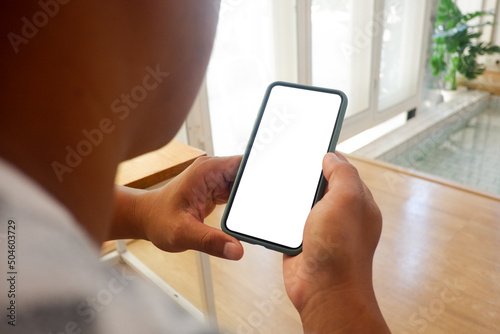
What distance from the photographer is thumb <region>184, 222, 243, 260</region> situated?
18.8 inches

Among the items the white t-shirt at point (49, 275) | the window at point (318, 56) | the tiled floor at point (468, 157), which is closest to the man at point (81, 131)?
the white t-shirt at point (49, 275)

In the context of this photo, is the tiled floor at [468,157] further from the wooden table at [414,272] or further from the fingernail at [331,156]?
the fingernail at [331,156]

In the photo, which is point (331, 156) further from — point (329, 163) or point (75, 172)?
point (75, 172)

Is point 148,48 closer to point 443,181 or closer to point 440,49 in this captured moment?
point 443,181

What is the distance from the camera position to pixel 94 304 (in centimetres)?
19

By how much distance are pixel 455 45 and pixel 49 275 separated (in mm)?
3523

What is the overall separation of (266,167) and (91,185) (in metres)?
0.37

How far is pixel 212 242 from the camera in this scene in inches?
19.5

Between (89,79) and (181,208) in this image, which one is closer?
(89,79)

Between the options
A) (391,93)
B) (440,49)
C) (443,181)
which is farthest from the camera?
(440,49)

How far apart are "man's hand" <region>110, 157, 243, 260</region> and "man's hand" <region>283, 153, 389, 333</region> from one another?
11 cm

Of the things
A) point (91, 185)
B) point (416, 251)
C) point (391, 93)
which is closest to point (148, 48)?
point (91, 185)

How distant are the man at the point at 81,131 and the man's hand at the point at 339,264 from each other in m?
0.20

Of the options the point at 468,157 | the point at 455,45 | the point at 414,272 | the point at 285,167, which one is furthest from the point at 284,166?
the point at 455,45
